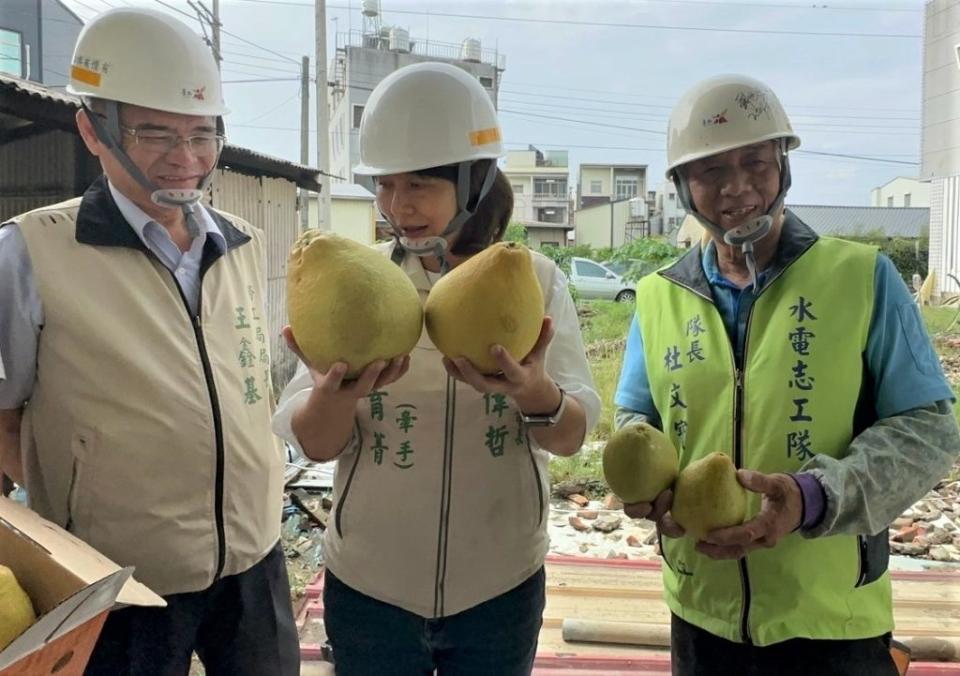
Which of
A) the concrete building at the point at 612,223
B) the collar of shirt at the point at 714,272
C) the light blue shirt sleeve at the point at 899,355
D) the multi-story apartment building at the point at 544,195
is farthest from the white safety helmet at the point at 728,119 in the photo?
the concrete building at the point at 612,223

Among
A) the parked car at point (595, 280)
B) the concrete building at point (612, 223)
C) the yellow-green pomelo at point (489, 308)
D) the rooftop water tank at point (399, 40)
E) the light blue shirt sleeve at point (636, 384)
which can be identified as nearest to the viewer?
the yellow-green pomelo at point (489, 308)

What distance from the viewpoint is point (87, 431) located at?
1.21 m

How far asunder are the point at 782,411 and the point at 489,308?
1.81 feet

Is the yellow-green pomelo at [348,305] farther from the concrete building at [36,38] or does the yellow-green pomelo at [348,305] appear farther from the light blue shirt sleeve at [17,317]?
the concrete building at [36,38]

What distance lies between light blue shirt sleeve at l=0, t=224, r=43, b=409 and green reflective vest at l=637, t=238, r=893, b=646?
42.7 inches

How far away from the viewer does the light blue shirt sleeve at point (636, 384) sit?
1.36 m

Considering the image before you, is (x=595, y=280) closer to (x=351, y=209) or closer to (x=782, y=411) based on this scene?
(x=351, y=209)

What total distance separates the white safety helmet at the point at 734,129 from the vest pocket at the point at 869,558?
454 millimetres

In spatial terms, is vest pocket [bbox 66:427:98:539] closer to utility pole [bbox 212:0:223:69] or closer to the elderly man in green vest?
the elderly man in green vest

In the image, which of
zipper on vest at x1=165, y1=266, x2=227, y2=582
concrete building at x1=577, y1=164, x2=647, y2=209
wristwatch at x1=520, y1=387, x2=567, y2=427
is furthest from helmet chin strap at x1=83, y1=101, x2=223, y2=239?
concrete building at x1=577, y1=164, x2=647, y2=209

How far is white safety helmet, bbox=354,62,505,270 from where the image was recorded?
114 centimetres

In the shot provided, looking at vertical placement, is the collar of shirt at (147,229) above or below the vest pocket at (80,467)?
above

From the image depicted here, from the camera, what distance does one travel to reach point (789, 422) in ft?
3.75

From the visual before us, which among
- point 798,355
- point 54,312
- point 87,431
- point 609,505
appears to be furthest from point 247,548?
point 609,505
